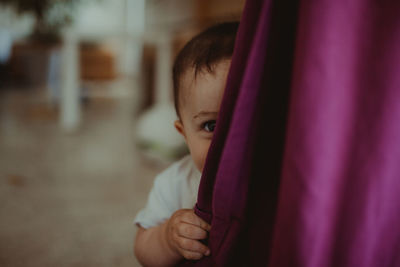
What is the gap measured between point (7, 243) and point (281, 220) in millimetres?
804

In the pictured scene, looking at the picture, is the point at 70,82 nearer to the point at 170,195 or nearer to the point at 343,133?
the point at 170,195

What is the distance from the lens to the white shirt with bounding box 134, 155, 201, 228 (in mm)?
549

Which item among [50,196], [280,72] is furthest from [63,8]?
[280,72]

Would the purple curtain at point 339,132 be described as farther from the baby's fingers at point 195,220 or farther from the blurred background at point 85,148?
the blurred background at point 85,148

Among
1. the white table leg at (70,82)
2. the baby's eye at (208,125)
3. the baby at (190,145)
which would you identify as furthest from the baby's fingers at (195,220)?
the white table leg at (70,82)

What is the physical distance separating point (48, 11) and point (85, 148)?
5.01 feet

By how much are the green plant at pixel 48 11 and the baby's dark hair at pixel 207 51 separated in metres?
2.41

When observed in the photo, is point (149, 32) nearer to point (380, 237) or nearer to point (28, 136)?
point (28, 136)

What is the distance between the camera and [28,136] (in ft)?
6.72

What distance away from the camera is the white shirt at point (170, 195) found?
55 centimetres

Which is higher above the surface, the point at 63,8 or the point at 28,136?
the point at 63,8

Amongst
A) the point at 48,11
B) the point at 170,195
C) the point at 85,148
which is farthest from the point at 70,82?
the point at 170,195

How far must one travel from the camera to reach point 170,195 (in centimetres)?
57

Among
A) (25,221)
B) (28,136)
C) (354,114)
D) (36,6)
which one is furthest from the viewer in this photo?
(36,6)
